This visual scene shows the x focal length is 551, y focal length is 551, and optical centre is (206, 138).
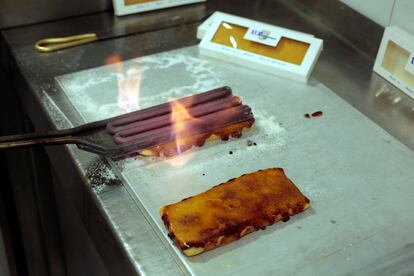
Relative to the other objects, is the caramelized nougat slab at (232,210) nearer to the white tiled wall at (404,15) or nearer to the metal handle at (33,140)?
the metal handle at (33,140)

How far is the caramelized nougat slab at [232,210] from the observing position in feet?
2.22

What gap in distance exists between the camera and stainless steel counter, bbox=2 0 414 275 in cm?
71

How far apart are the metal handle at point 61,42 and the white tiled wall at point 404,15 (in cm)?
57

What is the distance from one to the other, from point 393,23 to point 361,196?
1.35ft

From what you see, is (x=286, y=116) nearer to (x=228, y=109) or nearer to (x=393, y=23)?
(x=228, y=109)

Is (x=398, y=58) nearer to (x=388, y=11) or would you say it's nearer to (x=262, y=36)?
(x=388, y=11)

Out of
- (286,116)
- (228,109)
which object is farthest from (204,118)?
(286,116)

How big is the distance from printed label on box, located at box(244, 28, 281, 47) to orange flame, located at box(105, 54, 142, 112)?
0.22 m

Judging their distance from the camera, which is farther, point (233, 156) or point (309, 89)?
point (309, 89)

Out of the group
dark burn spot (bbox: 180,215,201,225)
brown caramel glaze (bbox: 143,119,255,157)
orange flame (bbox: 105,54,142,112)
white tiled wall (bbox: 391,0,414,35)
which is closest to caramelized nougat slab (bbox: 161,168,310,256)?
dark burn spot (bbox: 180,215,201,225)

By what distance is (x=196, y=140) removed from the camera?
2.71ft

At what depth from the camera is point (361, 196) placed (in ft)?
2.50

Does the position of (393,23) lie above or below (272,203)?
above

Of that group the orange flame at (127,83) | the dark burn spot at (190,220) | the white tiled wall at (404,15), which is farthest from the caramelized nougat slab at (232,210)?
the white tiled wall at (404,15)
